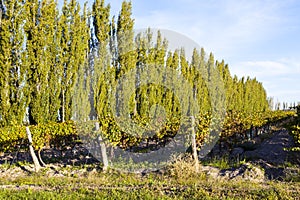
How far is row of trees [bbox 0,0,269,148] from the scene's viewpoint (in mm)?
14945

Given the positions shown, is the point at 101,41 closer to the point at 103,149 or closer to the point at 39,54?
the point at 39,54

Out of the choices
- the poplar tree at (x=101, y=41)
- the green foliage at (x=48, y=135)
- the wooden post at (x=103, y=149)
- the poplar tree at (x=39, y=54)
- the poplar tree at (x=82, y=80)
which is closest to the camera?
the wooden post at (x=103, y=149)

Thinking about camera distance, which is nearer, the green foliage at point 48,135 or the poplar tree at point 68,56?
the green foliage at point 48,135

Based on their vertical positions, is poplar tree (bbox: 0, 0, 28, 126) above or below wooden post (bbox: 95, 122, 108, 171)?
above

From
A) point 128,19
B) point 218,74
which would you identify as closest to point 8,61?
point 128,19

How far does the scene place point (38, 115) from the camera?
15438mm

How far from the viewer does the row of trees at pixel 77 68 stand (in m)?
14.9

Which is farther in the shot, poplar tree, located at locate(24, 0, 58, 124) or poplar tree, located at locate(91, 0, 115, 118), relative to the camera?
poplar tree, located at locate(91, 0, 115, 118)

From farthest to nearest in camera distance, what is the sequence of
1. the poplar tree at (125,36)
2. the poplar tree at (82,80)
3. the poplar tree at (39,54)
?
the poplar tree at (82,80), the poplar tree at (125,36), the poplar tree at (39,54)

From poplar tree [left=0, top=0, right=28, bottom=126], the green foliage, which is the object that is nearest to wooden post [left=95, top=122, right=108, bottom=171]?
the green foliage

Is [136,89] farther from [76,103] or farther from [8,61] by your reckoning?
[8,61]

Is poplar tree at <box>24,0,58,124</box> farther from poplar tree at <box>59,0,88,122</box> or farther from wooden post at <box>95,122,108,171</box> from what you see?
wooden post at <box>95,122,108,171</box>

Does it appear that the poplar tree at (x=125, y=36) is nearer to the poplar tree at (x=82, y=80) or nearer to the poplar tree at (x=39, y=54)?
the poplar tree at (x=82, y=80)

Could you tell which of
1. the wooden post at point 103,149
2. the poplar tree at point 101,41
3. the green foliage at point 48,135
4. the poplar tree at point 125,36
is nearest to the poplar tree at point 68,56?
the poplar tree at point 101,41
